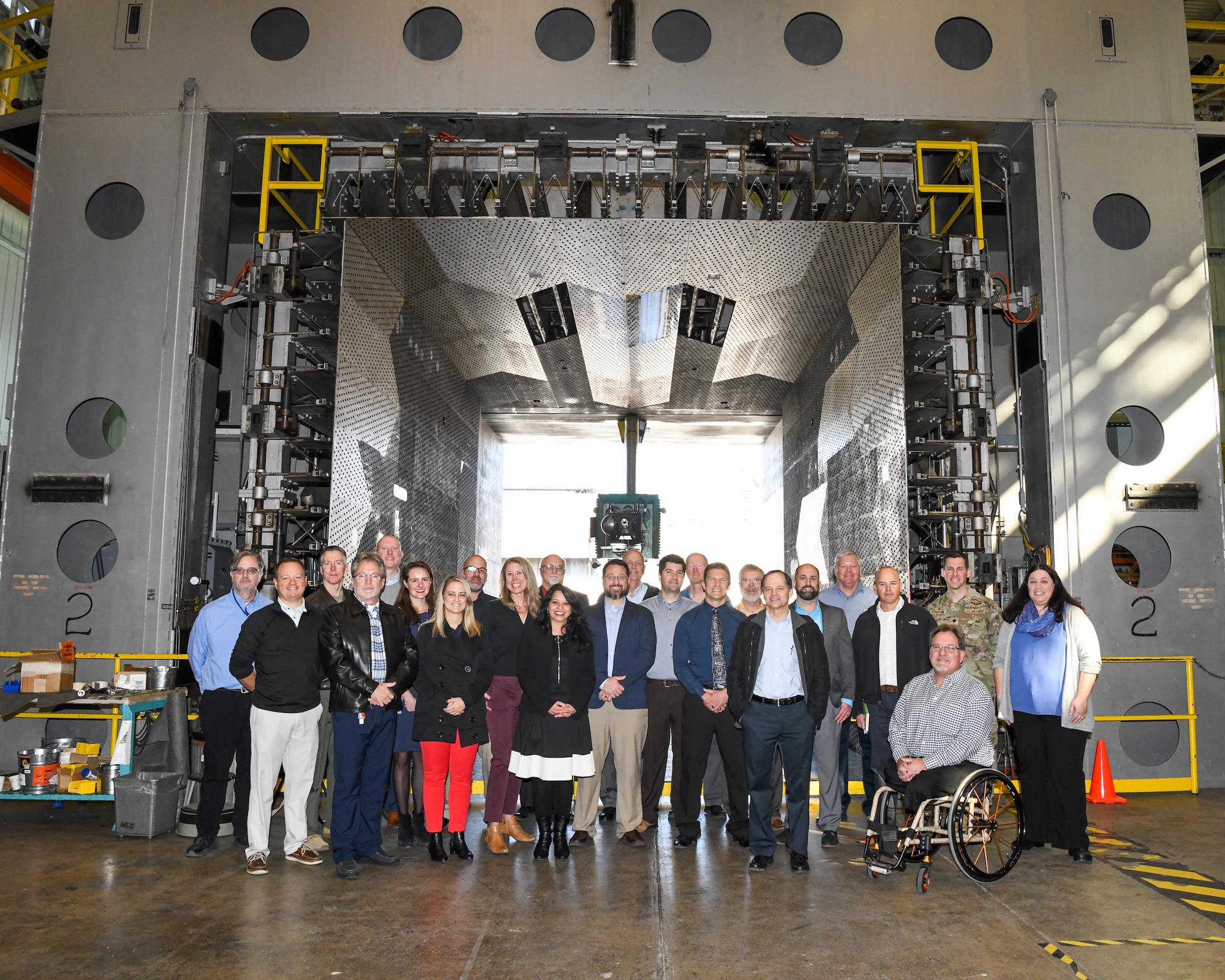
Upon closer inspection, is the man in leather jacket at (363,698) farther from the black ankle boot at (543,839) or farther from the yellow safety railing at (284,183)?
the yellow safety railing at (284,183)

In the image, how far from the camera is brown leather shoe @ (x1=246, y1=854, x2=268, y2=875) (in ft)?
16.7

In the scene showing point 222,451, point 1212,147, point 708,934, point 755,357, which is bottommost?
point 708,934

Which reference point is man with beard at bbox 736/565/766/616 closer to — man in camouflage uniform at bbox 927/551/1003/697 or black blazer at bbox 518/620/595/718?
man in camouflage uniform at bbox 927/551/1003/697

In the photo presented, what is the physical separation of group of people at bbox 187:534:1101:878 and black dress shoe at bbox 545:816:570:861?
0.09ft

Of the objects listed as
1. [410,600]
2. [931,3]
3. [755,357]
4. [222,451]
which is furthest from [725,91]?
[222,451]

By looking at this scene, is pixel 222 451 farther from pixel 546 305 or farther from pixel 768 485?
pixel 768 485

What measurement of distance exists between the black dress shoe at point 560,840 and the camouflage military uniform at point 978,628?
2.92 m

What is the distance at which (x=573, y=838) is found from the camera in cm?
581

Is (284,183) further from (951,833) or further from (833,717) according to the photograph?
(951,833)

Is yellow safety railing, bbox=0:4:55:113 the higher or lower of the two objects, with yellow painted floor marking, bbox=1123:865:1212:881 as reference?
higher

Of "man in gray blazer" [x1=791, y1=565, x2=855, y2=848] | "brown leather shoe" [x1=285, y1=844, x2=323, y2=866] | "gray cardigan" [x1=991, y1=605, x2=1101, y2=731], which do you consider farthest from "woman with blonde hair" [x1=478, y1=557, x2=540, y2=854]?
"gray cardigan" [x1=991, y1=605, x2=1101, y2=731]

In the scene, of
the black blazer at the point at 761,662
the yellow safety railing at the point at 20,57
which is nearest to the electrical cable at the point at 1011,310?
the black blazer at the point at 761,662

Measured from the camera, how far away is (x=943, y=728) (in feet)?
16.6

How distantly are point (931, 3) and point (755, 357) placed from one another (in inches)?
155
